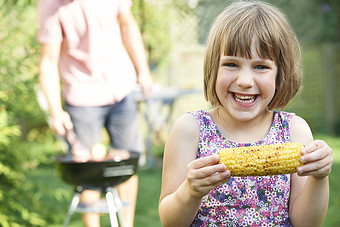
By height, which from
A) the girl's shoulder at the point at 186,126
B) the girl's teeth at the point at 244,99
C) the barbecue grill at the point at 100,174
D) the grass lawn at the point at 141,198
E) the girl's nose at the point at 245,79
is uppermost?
the girl's nose at the point at 245,79

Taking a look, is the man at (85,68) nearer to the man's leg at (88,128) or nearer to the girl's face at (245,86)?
the man's leg at (88,128)

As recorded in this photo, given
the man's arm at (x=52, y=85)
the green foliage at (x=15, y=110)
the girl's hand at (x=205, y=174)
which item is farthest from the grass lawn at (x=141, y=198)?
the girl's hand at (x=205, y=174)

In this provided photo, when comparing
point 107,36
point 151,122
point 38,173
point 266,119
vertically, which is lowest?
point 38,173

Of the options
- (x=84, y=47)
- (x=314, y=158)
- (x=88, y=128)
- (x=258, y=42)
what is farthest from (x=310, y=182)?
(x=84, y=47)

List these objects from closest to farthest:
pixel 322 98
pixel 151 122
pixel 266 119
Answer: pixel 266 119 < pixel 151 122 < pixel 322 98

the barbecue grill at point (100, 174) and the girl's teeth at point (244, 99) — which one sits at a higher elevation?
the girl's teeth at point (244, 99)

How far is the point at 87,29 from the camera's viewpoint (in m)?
3.41

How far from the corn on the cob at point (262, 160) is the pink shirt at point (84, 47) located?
6.27 feet

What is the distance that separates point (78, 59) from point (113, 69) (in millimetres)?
248

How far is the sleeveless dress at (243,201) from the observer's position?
6.07ft

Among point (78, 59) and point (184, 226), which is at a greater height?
point (78, 59)

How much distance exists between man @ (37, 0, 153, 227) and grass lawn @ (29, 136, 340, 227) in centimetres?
112

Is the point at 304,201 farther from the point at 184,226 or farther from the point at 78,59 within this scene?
the point at 78,59

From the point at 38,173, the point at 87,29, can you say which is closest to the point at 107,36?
the point at 87,29
